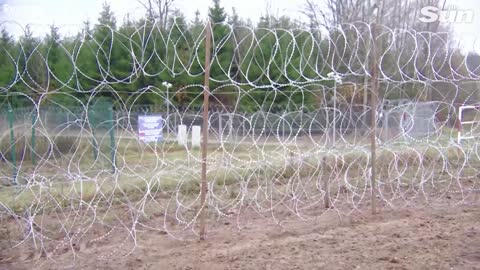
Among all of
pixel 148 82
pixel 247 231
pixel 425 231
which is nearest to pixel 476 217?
pixel 425 231

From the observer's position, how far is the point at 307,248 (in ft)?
15.0

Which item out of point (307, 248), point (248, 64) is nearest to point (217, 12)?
point (248, 64)

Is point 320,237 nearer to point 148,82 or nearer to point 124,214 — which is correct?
point 124,214

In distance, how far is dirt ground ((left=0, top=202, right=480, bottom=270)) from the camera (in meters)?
4.16

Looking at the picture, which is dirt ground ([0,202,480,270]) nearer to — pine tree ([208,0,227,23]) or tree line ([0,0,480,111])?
tree line ([0,0,480,111])

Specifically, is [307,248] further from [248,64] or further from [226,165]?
[248,64]

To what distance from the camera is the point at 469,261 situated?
4.19m

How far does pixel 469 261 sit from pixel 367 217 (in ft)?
5.33

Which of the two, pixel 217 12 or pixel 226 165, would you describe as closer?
pixel 226 165

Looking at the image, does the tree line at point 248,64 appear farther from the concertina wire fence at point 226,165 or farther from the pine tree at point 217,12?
the concertina wire fence at point 226,165

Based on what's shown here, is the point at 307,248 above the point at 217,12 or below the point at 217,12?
below

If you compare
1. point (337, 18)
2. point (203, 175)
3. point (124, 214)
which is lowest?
point (124, 214)

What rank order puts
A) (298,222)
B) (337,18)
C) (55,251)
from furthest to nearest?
(337,18) → (298,222) → (55,251)

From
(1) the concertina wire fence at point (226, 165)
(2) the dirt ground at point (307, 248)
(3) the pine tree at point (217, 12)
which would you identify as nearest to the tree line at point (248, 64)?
(3) the pine tree at point (217, 12)
